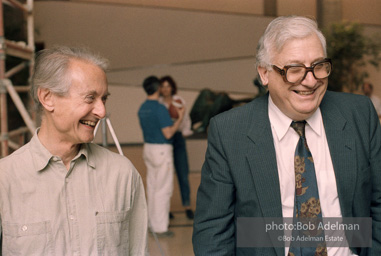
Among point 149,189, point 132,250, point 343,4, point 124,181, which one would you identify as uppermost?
point 343,4

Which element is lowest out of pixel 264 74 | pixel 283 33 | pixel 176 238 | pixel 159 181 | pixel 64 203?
pixel 176 238

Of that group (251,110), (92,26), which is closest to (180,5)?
(92,26)

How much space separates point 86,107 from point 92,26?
264 inches

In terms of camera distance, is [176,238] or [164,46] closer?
[176,238]

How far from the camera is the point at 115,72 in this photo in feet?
26.6

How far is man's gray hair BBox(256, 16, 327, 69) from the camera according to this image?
5.32 ft

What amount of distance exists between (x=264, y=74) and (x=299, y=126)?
0.78 ft

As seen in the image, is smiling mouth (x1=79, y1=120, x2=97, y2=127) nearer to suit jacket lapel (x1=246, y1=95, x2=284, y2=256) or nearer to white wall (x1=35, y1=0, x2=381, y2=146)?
suit jacket lapel (x1=246, y1=95, x2=284, y2=256)

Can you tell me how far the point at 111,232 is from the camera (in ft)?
5.21

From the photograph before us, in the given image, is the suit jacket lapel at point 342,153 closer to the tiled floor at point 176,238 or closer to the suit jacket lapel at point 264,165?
the suit jacket lapel at point 264,165

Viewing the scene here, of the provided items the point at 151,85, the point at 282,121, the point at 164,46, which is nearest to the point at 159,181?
the point at 151,85

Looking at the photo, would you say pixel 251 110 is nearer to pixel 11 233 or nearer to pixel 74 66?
pixel 74 66

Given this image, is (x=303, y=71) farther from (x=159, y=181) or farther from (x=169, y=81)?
(x=169, y=81)

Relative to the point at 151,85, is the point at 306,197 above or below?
below
